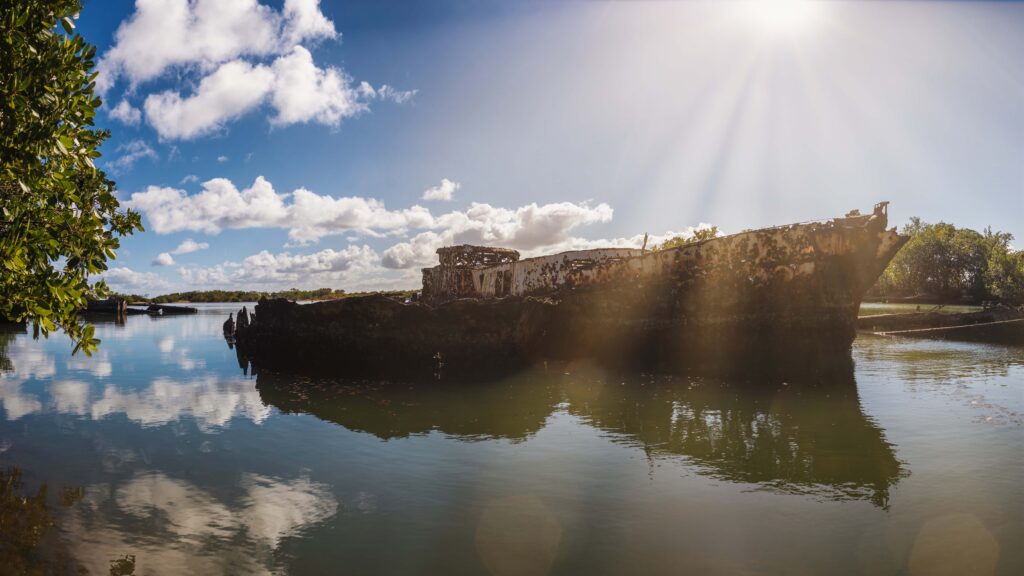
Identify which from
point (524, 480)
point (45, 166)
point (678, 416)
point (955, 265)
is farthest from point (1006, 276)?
point (45, 166)

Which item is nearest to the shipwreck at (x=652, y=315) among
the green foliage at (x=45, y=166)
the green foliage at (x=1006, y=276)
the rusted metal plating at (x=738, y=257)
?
the rusted metal plating at (x=738, y=257)

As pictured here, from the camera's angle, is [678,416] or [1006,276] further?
[1006,276]

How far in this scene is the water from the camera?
484 centimetres

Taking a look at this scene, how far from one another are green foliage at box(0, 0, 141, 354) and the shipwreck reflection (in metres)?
4.79

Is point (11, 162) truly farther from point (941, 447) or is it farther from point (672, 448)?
point (941, 447)

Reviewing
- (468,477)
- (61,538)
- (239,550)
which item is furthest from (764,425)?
(61,538)

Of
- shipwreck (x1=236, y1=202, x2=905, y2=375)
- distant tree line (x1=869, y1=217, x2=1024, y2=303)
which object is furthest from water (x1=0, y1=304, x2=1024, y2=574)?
distant tree line (x1=869, y1=217, x2=1024, y2=303)

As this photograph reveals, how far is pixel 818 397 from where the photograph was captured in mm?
11359

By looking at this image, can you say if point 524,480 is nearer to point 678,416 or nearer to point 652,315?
point 678,416

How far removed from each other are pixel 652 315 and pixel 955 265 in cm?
7708

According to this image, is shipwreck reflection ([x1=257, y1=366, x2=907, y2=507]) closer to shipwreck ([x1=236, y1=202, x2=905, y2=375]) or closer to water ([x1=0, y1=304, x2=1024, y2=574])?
water ([x1=0, y1=304, x2=1024, y2=574])

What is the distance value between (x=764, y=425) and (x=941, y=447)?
93.5 inches

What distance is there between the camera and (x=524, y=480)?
6.73m

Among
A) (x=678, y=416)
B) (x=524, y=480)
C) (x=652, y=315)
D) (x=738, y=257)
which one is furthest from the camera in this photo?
(x=652, y=315)
